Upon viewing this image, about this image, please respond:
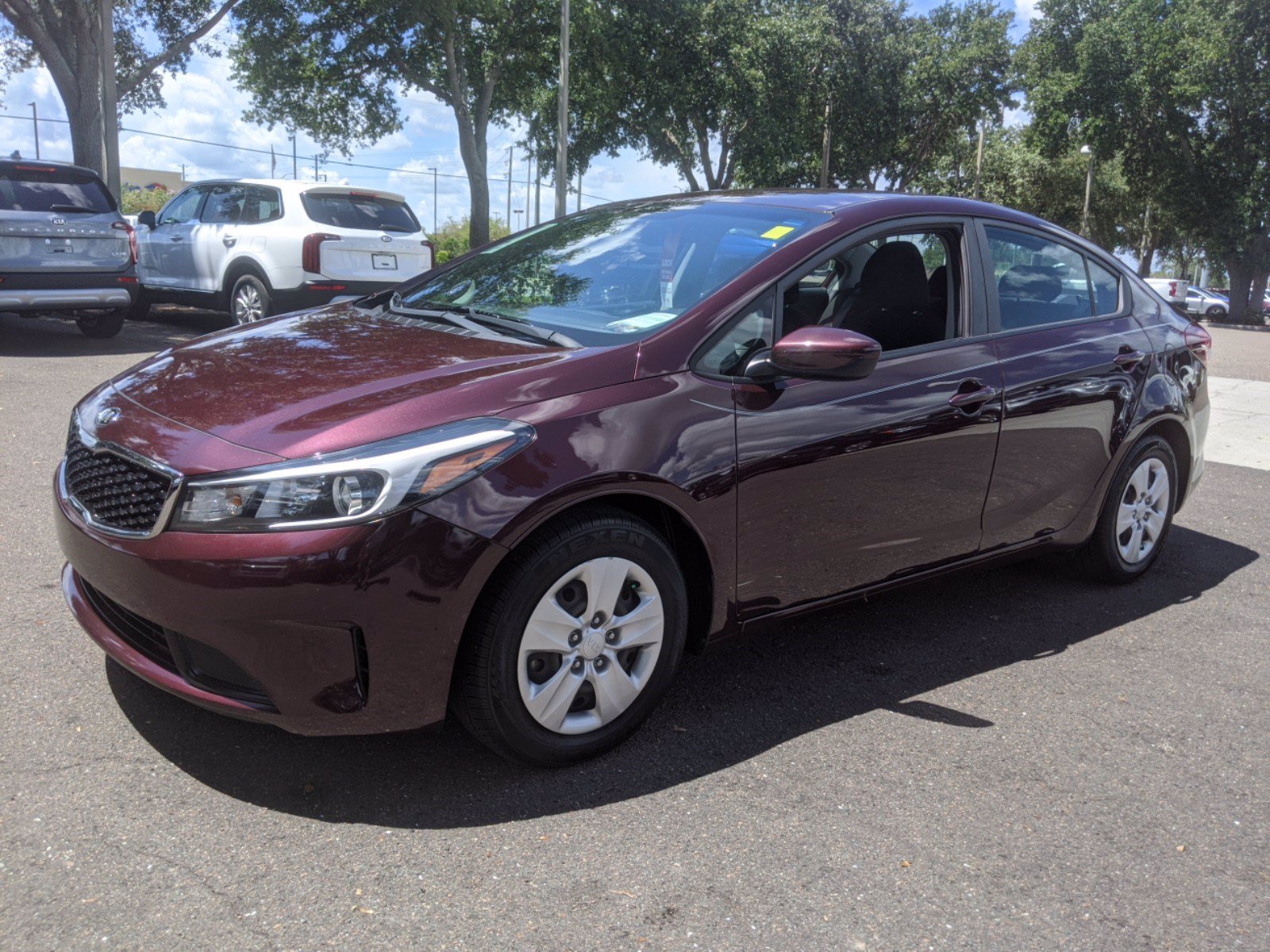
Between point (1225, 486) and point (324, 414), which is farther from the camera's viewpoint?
point (1225, 486)

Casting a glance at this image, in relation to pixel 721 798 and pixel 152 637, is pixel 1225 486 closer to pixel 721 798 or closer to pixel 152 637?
pixel 721 798

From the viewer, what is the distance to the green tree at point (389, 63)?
80.1 feet

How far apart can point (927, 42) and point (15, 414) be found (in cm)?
3754

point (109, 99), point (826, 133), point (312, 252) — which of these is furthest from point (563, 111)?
point (312, 252)

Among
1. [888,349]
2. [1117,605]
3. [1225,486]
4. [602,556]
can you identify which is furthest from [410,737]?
[1225,486]

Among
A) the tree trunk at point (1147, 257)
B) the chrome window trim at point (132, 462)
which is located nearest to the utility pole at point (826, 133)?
the tree trunk at point (1147, 257)

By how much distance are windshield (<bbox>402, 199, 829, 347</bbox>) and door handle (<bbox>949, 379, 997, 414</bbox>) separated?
755 millimetres

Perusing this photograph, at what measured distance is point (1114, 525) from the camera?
4.80 metres

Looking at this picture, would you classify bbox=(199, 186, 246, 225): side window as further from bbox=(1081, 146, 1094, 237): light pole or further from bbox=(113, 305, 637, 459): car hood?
bbox=(1081, 146, 1094, 237): light pole

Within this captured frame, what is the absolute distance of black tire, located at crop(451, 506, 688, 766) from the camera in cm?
283

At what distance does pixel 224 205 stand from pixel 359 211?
65.6 inches

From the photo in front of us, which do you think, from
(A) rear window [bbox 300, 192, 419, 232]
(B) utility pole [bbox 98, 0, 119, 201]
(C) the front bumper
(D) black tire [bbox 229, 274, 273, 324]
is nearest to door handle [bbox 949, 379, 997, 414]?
(C) the front bumper

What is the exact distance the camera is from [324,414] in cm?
282

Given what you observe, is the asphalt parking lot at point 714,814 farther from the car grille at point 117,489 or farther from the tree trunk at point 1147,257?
the tree trunk at point 1147,257
